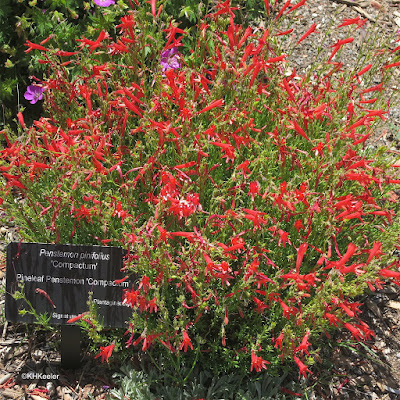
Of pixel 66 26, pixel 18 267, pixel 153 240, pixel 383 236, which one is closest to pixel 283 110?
pixel 383 236

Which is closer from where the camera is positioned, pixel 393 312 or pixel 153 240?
pixel 153 240

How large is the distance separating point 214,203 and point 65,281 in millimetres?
956

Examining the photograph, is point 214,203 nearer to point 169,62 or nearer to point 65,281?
point 65,281

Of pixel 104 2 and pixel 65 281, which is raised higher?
pixel 104 2

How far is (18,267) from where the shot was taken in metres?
2.60

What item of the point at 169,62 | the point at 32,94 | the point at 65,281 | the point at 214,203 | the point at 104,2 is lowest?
the point at 65,281

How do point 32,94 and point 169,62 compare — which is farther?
point 32,94

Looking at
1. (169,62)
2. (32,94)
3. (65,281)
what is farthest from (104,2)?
(65,281)

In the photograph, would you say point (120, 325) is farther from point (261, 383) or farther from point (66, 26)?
point (66, 26)

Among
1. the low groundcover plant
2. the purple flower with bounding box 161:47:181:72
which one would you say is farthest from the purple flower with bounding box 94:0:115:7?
the low groundcover plant

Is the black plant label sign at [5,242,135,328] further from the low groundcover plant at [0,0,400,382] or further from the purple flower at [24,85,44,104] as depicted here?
the purple flower at [24,85,44,104]

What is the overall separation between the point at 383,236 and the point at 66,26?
2898mm

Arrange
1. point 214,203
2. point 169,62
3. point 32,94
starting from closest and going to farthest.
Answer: point 214,203 → point 169,62 → point 32,94

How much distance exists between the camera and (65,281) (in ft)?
8.59
